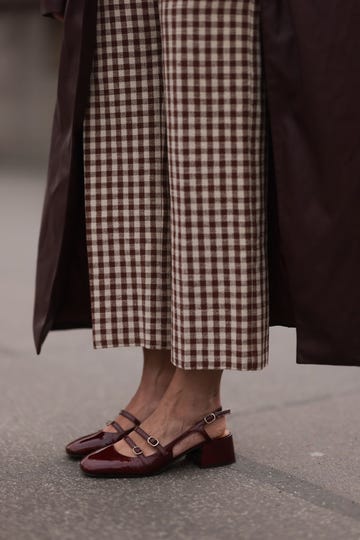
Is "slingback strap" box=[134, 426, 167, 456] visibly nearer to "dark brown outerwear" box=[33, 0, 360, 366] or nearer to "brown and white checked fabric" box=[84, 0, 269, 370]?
"brown and white checked fabric" box=[84, 0, 269, 370]

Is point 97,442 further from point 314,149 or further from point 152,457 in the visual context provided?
point 314,149

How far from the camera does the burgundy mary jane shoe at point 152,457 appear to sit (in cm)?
184

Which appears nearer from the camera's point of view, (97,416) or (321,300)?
(321,300)

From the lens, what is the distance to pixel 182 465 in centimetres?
192

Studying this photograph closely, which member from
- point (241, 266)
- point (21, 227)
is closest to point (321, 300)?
point (241, 266)

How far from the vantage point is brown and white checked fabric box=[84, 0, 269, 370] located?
68.9 inches

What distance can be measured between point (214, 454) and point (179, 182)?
0.47 metres

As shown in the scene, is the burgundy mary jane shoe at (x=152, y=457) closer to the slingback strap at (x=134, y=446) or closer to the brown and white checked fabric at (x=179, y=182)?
the slingback strap at (x=134, y=446)

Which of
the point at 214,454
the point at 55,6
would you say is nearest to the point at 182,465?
the point at 214,454

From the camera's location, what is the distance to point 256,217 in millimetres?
1793

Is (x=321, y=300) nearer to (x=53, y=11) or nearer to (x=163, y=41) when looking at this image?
(x=163, y=41)

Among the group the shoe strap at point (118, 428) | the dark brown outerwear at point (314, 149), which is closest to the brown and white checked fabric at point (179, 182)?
the dark brown outerwear at point (314, 149)

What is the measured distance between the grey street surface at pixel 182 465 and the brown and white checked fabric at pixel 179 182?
213mm

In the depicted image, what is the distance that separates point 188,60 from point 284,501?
700mm
